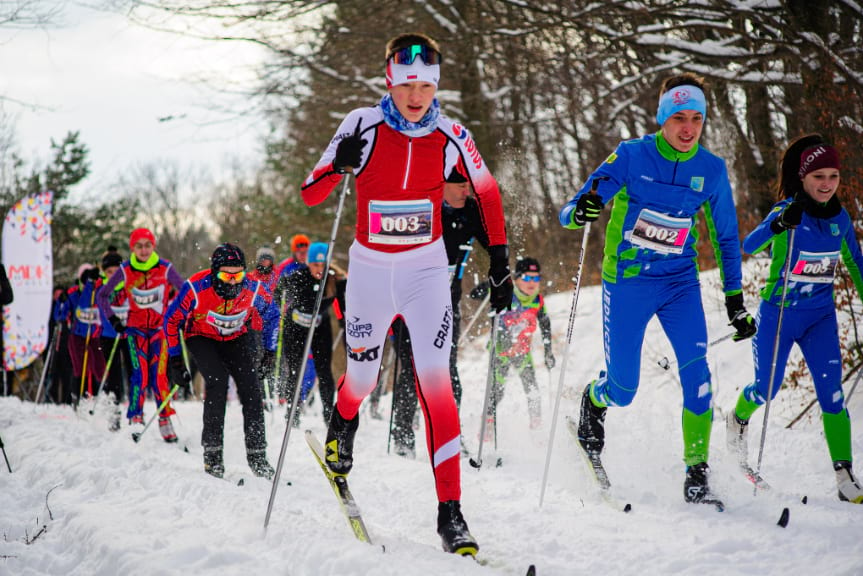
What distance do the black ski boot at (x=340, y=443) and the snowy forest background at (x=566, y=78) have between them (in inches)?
140

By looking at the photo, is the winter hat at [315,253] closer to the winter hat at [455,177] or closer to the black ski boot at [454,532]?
the winter hat at [455,177]

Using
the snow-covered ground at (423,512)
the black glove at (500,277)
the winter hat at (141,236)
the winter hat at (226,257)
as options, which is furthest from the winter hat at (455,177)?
the winter hat at (141,236)

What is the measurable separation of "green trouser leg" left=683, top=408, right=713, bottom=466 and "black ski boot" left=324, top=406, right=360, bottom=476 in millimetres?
1918

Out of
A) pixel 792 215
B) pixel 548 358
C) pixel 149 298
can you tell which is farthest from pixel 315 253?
pixel 792 215

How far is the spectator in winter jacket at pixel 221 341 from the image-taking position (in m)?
5.57

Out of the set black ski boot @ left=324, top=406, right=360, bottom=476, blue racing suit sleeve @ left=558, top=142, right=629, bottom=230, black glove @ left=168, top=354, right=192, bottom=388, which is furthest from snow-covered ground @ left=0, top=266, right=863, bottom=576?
blue racing suit sleeve @ left=558, top=142, right=629, bottom=230

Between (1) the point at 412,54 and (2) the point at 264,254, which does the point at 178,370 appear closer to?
(2) the point at 264,254

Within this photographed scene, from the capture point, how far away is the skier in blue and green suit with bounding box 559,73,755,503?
13.9ft

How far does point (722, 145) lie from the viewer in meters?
11.9

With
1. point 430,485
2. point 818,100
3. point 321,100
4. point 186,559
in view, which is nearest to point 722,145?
point 818,100

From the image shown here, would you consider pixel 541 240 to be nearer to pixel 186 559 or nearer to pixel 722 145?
pixel 722 145

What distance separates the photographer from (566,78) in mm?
11406

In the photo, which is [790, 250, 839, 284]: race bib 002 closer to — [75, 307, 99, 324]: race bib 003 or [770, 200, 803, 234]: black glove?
[770, 200, 803, 234]: black glove

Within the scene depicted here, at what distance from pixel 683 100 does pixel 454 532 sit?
2770 millimetres
